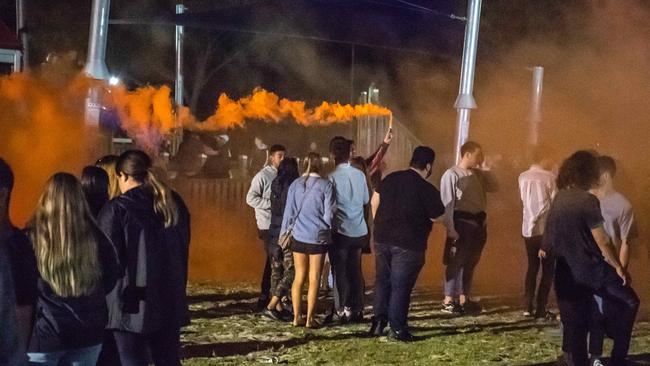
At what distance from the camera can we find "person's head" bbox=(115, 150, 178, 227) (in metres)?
5.42

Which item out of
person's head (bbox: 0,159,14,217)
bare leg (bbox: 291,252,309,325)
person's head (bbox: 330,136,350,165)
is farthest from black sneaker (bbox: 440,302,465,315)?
person's head (bbox: 0,159,14,217)

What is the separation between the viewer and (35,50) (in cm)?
2895

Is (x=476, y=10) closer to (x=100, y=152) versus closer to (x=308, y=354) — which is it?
(x=100, y=152)

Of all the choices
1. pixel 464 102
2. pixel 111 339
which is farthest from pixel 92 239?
pixel 464 102

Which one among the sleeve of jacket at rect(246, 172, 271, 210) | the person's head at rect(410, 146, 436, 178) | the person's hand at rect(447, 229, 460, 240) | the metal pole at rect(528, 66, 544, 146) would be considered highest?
the metal pole at rect(528, 66, 544, 146)

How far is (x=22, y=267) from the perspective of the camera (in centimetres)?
386

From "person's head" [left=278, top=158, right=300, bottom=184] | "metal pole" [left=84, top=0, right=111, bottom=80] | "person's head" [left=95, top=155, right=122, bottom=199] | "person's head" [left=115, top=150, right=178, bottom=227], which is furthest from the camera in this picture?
"metal pole" [left=84, top=0, right=111, bottom=80]

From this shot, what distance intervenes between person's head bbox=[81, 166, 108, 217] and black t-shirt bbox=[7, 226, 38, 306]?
154 cm

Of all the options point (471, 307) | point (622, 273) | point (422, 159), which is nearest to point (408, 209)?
point (422, 159)

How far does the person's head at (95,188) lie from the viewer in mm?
5484

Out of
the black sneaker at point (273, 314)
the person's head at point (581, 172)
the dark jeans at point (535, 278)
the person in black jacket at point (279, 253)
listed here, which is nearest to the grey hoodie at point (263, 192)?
the person in black jacket at point (279, 253)

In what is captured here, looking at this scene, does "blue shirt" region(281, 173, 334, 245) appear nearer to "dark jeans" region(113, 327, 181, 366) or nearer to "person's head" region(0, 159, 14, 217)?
"dark jeans" region(113, 327, 181, 366)

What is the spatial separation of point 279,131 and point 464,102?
1520 centimetres

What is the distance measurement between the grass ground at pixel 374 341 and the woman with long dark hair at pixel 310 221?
1.96 feet
